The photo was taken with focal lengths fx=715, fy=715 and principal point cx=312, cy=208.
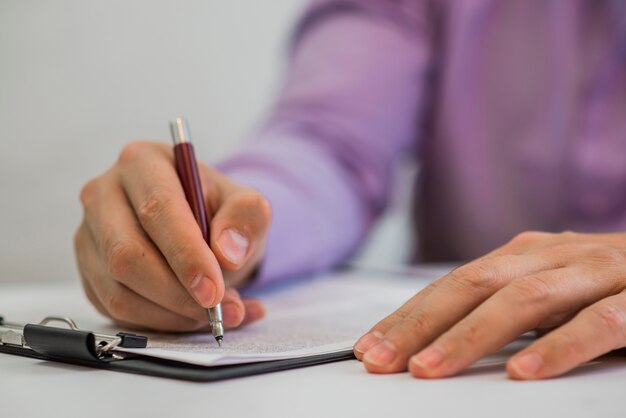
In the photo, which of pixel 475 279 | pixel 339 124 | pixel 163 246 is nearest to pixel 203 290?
pixel 163 246

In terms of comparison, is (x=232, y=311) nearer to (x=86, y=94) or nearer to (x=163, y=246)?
(x=163, y=246)

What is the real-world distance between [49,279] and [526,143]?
789 millimetres

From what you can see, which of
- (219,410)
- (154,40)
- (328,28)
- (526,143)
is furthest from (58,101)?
(219,410)

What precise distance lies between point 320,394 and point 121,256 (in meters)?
0.21

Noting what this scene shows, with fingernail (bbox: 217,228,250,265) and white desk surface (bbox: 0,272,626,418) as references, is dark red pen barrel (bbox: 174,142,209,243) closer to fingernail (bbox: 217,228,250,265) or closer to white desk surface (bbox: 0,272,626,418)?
fingernail (bbox: 217,228,250,265)

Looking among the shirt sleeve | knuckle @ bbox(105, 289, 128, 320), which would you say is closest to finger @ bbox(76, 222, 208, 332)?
knuckle @ bbox(105, 289, 128, 320)

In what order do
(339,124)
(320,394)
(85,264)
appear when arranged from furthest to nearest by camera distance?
(339,124)
(85,264)
(320,394)

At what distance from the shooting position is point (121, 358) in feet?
1.32

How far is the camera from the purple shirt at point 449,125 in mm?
983

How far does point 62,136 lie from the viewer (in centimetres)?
115

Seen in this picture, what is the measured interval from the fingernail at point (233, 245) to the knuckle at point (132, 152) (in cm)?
12

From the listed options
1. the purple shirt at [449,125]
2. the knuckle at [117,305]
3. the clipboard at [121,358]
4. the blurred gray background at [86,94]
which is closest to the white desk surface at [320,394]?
the clipboard at [121,358]

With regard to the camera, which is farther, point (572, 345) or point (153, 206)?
point (153, 206)

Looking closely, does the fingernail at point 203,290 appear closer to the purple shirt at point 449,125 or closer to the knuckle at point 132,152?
the knuckle at point 132,152
